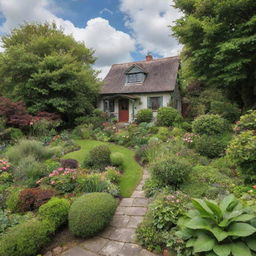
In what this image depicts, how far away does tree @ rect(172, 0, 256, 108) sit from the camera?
8.11 m

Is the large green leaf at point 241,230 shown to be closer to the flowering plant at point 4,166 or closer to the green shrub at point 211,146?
the green shrub at point 211,146

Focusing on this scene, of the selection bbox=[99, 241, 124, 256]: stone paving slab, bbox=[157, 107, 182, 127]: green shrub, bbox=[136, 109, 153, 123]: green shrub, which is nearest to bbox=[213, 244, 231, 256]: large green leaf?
bbox=[99, 241, 124, 256]: stone paving slab

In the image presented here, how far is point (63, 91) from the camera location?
12.3 metres

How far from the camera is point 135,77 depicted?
16172 mm

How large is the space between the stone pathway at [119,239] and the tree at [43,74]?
32.3 ft

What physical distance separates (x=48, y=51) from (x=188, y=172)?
13.3 m

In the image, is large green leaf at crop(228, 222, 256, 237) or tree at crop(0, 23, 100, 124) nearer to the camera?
large green leaf at crop(228, 222, 256, 237)

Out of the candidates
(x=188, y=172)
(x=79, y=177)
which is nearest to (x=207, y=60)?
(x=188, y=172)

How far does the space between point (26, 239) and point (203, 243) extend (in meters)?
2.41

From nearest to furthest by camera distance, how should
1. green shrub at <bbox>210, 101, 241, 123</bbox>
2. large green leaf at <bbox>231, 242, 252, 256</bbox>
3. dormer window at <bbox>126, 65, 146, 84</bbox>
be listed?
large green leaf at <bbox>231, 242, 252, 256</bbox>
green shrub at <bbox>210, 101, 241, 123</bbox>
dormer window at <bbox>126, 65, 146, 84</bbox>

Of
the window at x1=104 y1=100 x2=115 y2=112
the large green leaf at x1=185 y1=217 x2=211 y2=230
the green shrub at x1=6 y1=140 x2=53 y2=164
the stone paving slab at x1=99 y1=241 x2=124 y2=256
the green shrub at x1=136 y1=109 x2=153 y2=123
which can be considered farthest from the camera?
the window at x1=104 y1=100 x2=115 y2=112

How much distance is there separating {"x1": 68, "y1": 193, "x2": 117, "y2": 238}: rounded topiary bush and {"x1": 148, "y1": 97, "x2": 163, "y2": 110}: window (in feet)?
41.2

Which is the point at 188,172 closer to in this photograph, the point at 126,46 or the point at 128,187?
the point at 128,187

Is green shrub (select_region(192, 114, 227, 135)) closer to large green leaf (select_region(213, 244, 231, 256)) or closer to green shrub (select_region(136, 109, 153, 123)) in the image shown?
large green leaf (select_region(213, 244, 231, 256))
